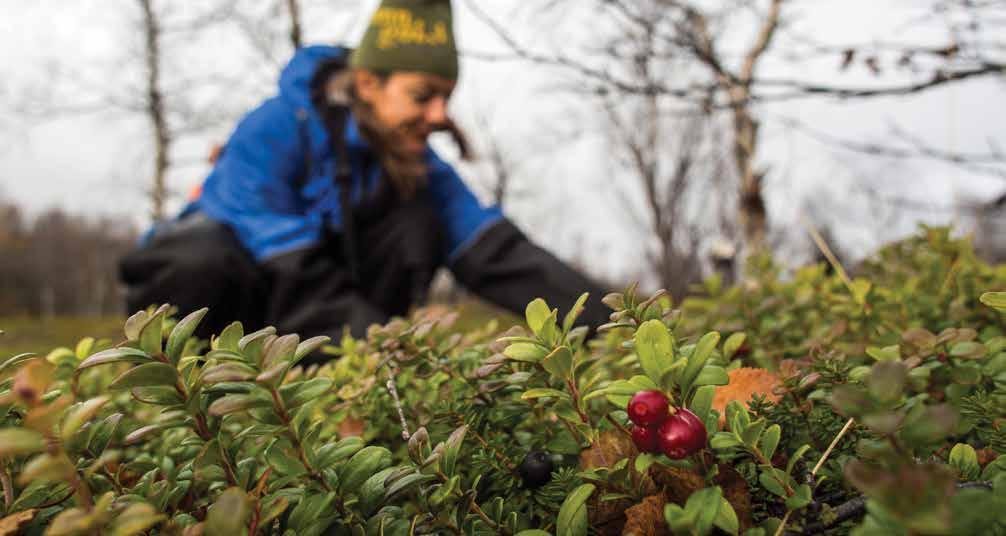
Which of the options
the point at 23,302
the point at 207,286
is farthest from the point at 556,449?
the point at 23,302

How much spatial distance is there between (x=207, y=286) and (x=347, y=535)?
2.06m

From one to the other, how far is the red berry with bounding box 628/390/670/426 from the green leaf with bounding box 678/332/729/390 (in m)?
0.03

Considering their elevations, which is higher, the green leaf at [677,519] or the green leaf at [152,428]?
the green leaf at [152,428]

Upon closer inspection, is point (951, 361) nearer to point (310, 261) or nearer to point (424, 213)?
point (310, 261)

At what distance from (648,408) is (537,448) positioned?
194 millimetres

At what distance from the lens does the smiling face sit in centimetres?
268

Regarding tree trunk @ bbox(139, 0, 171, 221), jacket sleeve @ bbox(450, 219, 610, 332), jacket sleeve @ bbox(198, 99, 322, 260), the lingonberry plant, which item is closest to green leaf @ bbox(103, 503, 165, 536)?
the lingonberry plant

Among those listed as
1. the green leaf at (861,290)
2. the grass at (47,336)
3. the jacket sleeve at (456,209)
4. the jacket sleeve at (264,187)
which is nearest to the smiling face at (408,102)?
the jacket sleeve at (456,209)

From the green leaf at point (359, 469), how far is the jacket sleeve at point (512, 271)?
5.07 feet

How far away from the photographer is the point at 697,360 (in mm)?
416

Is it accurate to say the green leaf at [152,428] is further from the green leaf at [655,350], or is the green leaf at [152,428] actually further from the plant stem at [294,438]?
the green leaf at [655,350]

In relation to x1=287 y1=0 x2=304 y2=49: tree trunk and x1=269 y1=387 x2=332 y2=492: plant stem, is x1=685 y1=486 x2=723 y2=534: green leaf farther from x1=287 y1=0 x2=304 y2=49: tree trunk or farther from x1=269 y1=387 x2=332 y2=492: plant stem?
x1=287 y1=0 x2=304 y2=49: tree trunk

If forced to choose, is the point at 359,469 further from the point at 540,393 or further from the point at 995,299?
the point at 995,299

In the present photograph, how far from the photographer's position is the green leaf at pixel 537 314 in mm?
474
